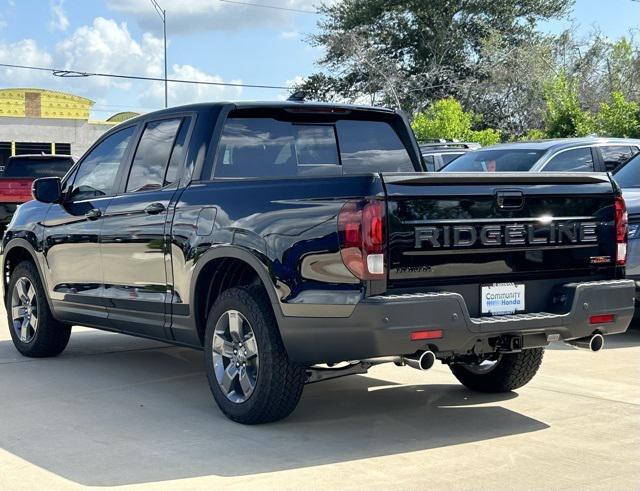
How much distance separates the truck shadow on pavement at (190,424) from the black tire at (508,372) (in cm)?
9

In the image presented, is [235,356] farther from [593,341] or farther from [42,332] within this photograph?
[42,332]

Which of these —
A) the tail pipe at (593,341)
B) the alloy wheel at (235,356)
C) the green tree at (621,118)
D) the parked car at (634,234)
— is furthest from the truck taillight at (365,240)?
the green tree at (621,118)

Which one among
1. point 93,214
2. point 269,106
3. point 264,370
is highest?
point 269,106

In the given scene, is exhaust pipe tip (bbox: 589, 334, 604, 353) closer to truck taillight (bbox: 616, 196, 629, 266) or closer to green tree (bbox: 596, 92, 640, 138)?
truck taillight (bbox: 616, 196, 629, 266)

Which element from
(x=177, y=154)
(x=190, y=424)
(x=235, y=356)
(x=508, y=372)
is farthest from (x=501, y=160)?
(x=190, y=424)

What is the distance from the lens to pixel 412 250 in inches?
213

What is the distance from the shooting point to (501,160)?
41.0ft

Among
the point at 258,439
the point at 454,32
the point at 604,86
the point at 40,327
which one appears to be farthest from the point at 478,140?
the point at 258,439

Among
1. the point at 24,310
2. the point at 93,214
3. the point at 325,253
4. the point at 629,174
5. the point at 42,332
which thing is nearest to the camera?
the point at 325,253

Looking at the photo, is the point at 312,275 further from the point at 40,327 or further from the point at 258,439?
the point at 40,327

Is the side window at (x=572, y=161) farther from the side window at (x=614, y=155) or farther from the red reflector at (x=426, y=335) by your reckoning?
the red reflector at (x=426, y=335)

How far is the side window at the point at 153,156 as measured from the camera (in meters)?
7.00

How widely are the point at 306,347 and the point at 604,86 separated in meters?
40.7

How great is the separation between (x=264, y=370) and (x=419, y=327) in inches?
38.2
